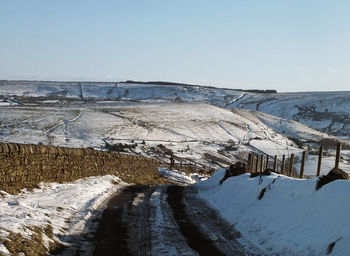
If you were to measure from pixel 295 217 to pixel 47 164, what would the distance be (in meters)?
9.77

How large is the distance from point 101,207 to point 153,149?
5858 centimetres

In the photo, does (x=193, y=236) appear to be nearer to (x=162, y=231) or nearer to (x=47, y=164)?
(x=162, y=231)

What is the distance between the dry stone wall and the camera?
43.0 feet

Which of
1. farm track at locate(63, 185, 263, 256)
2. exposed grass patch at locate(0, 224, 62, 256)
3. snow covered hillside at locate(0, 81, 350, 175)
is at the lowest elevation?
snow covered hillside at locate(0, 81, 350, 175)

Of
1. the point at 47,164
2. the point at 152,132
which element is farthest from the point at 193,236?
the point at 152,132

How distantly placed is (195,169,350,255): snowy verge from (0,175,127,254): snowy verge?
435cm

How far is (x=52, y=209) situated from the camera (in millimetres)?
12016

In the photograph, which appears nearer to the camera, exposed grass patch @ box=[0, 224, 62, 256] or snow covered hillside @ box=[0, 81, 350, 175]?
exposed grass patch @ box=[0, 224, 62, 256]

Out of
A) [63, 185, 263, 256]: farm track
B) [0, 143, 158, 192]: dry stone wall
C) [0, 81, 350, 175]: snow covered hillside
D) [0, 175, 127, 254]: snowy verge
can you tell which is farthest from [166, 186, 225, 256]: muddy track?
[0, 81, 350, 175]: snow covered hillside

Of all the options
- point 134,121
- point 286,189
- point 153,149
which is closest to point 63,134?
point 153,149

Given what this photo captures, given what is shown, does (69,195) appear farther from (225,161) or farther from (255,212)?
→ (225,161)

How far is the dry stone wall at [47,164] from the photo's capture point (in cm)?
1312

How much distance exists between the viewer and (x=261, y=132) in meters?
108

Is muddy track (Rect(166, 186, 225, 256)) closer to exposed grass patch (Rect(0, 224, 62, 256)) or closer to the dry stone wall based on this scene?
exposed grass patch (Rect(0, 224, 62, 256))
